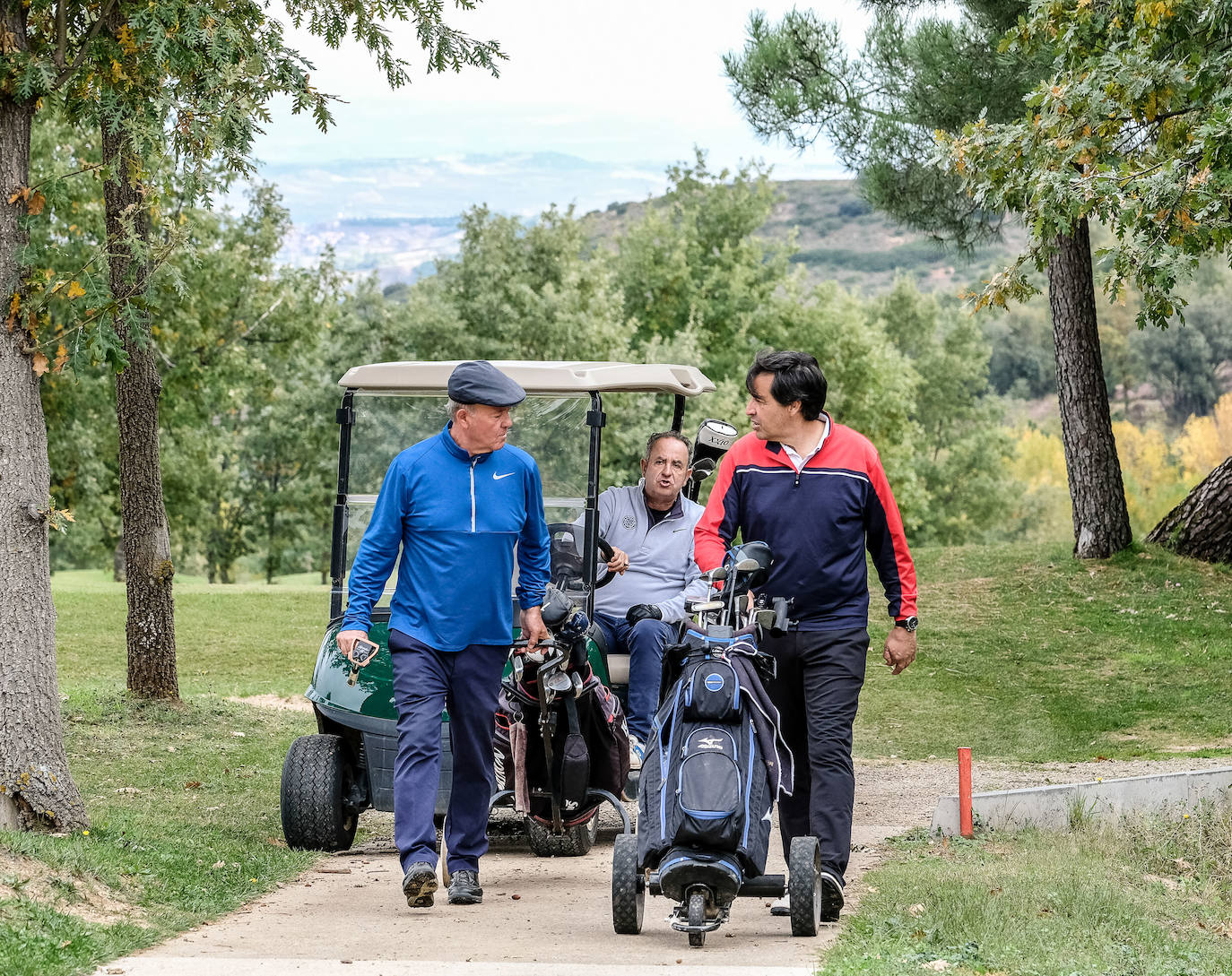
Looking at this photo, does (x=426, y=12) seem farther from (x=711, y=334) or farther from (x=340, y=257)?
(x=711, y=334)

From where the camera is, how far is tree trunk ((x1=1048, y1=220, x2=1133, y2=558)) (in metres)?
16.0

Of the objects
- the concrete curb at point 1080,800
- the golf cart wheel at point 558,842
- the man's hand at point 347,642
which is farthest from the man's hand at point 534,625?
the concrete curb at point 1080,800

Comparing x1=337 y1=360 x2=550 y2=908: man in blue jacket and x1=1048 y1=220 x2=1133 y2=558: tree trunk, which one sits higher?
x1=1048 y1=220 x2=1133 y2=558: tree trunk

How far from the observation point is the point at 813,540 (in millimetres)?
4961

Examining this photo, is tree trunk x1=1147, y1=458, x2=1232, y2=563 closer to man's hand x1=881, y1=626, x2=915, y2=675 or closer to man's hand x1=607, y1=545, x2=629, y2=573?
man's hand x1=607, y1=545, x2=629, y2=573

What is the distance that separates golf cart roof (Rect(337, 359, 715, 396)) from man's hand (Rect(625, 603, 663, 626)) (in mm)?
1036

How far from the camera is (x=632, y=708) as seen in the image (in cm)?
696

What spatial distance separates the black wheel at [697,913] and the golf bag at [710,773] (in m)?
0.04

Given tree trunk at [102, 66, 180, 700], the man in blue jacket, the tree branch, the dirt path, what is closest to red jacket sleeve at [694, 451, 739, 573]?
the man in blue jacket

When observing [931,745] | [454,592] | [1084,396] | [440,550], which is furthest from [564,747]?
[1084,396]

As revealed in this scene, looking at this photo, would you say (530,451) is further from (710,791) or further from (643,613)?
(710,791)

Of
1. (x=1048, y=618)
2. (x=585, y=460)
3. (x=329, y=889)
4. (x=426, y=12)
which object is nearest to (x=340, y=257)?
(x=1048, y=618)

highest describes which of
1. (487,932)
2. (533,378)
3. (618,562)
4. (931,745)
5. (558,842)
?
(533,378)

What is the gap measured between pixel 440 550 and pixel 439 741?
663mm
